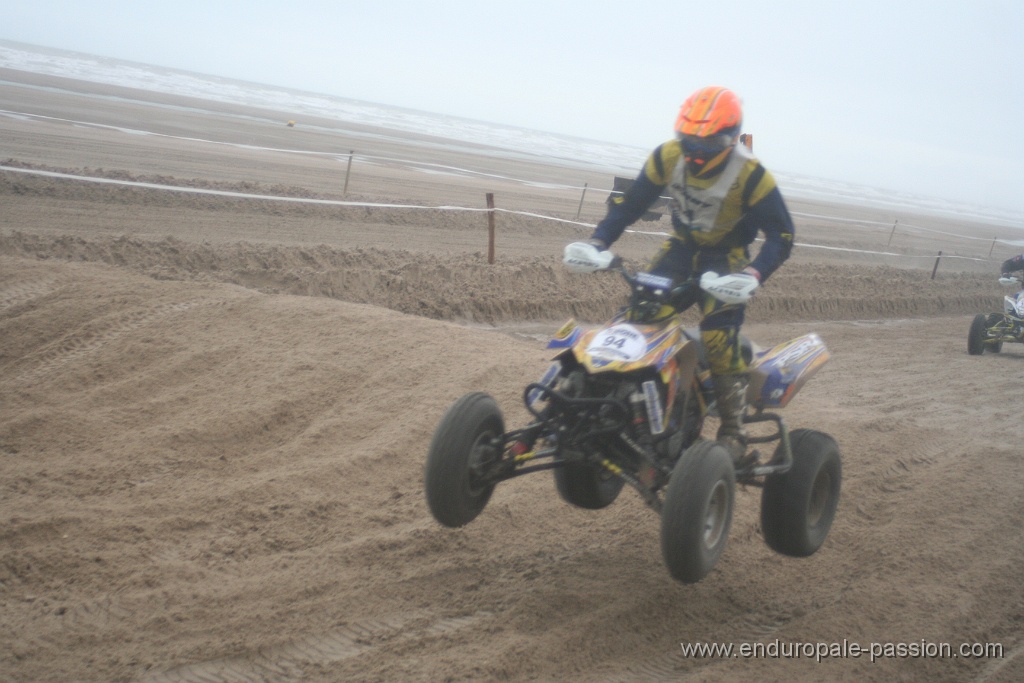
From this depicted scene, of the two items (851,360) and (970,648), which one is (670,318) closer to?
(970,648)

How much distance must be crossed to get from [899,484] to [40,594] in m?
5.86

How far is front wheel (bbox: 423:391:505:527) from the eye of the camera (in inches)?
162

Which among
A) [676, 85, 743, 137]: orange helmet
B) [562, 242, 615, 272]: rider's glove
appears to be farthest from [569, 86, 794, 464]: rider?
[562, 242, 615, 272]: rider's glove

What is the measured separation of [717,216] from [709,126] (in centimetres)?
53

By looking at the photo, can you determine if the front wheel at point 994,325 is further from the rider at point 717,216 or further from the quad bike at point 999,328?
the rider at point 717,216

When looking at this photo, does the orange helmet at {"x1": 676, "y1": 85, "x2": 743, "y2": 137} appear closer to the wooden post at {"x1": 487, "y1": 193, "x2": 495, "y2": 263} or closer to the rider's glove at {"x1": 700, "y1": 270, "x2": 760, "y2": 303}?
the rider's glove at {"x1": 700, "y1": 270, "x2": 760, "y2": 303}

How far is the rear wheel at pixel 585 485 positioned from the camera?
4.76 metres

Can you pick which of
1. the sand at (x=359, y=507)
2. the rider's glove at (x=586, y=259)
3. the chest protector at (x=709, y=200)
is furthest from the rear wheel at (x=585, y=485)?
the chest protector at (x=709, y=200)

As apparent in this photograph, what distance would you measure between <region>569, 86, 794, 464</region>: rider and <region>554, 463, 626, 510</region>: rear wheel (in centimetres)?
73

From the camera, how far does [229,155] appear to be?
81.9 feet

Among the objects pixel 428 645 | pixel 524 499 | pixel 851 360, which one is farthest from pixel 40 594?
pixel 851 360

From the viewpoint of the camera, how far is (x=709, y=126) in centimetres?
424

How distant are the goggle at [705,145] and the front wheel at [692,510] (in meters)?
1.53

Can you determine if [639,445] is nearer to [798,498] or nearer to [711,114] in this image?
[798,498]
